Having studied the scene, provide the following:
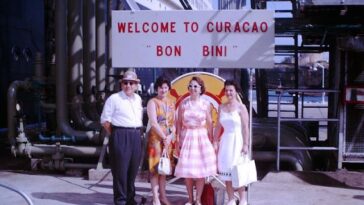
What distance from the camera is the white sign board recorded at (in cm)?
682

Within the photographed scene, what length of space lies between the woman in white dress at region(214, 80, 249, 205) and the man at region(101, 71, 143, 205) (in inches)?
42.6

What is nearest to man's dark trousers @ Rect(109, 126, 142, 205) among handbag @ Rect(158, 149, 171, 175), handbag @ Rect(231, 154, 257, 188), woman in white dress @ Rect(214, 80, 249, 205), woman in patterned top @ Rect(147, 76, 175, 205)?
woman in patterned top @ Rect(147, 76, 175, 205)

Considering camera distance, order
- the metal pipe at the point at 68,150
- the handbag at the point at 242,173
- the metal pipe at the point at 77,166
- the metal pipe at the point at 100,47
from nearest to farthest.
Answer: the handbag at the point at 242,173 < the metal pipe at the point at 77,166 < the metal pipe at the point at 68,150 < the metal pipe at the point at 100,47

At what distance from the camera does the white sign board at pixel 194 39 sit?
6.82 meters

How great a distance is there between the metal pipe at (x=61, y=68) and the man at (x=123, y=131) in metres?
3.69

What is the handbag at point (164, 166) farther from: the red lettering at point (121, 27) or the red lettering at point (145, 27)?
the red lettering at point (121, 27)

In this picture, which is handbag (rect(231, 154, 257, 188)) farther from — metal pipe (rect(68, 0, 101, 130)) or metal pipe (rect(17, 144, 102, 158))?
metal pipe (rect(68, 0, 101, 130))

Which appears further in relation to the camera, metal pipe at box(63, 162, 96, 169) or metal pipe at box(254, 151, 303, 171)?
metal pipe at box(63, 162, 96, 169)

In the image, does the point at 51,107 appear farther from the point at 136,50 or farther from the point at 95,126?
the point at 136,50

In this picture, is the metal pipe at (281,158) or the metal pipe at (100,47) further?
the metal pipe at (100,47)

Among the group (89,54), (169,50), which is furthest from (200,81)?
(89,54)

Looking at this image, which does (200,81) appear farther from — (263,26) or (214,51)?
(263,26)

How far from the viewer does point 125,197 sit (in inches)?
243

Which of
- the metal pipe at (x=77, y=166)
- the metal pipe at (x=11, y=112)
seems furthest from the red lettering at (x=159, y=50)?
the metal pipe at (x=11, y=112)
